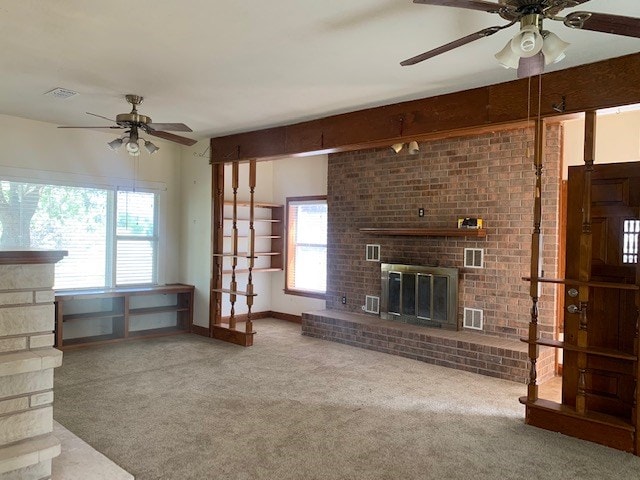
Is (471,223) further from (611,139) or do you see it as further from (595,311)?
(595,311)

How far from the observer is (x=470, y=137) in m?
5.56

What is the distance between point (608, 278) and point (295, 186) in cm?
504

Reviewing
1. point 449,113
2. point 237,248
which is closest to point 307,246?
point 237,248

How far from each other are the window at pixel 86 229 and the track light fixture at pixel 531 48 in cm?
533

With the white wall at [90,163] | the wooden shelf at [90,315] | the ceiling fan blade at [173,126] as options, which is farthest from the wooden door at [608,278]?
the white wall at [90,163]

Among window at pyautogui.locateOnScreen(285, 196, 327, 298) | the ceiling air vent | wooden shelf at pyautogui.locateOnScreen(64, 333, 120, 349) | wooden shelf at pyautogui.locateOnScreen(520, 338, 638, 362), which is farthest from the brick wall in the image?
the ceiling air vent

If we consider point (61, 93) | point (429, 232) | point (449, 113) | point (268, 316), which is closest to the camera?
point (449, 113)

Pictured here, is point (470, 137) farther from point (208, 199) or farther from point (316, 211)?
point (208, 199)

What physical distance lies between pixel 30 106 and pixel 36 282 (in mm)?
3362

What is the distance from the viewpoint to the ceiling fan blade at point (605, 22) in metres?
2.07

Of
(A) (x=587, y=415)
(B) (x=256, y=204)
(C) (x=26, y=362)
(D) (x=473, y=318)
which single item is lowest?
(A) (x=587, y=415)

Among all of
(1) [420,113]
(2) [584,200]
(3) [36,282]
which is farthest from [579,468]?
(3) [36,282]

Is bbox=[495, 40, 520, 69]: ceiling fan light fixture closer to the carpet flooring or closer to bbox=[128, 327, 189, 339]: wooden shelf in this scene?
the carpet flooring

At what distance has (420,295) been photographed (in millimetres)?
5844
